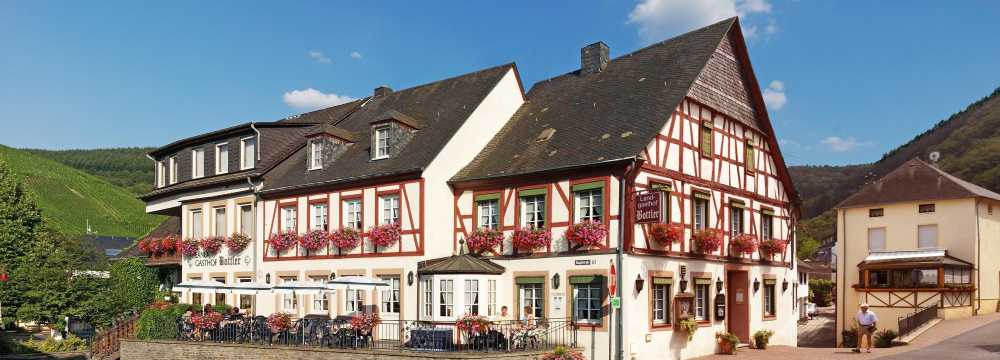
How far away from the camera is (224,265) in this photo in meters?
32.8

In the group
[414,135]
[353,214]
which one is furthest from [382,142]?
[353,214]

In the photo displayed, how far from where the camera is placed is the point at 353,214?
2808 cm

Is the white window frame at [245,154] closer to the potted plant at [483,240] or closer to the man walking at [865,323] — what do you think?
the potted plant at [483,240]

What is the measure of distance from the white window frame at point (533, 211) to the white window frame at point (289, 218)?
8.88 meters

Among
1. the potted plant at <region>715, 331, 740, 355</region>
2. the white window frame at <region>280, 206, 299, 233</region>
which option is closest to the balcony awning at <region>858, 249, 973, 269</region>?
the potted plant at <region>715, 331, 740, 355</region>

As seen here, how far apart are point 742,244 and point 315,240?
13.0 metres

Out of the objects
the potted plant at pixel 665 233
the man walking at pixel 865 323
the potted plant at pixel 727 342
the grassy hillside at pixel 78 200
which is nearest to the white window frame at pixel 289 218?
the potted plant at pixel 665 233

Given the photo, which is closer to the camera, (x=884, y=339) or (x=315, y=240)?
(x=315, y=240)

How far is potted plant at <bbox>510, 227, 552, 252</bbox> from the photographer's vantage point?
23.8 meters

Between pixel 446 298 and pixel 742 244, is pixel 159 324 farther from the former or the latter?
pixel 742 244

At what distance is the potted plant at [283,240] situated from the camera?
29.7 metres

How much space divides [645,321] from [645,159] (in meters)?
4.09

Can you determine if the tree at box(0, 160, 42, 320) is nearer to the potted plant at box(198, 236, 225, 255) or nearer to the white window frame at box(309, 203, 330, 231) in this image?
the potted plant at box(198, 236, 225, 255)

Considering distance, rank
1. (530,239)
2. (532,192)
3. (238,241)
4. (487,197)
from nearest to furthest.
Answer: (530,239), (532,192), (487,197), (238,241)
